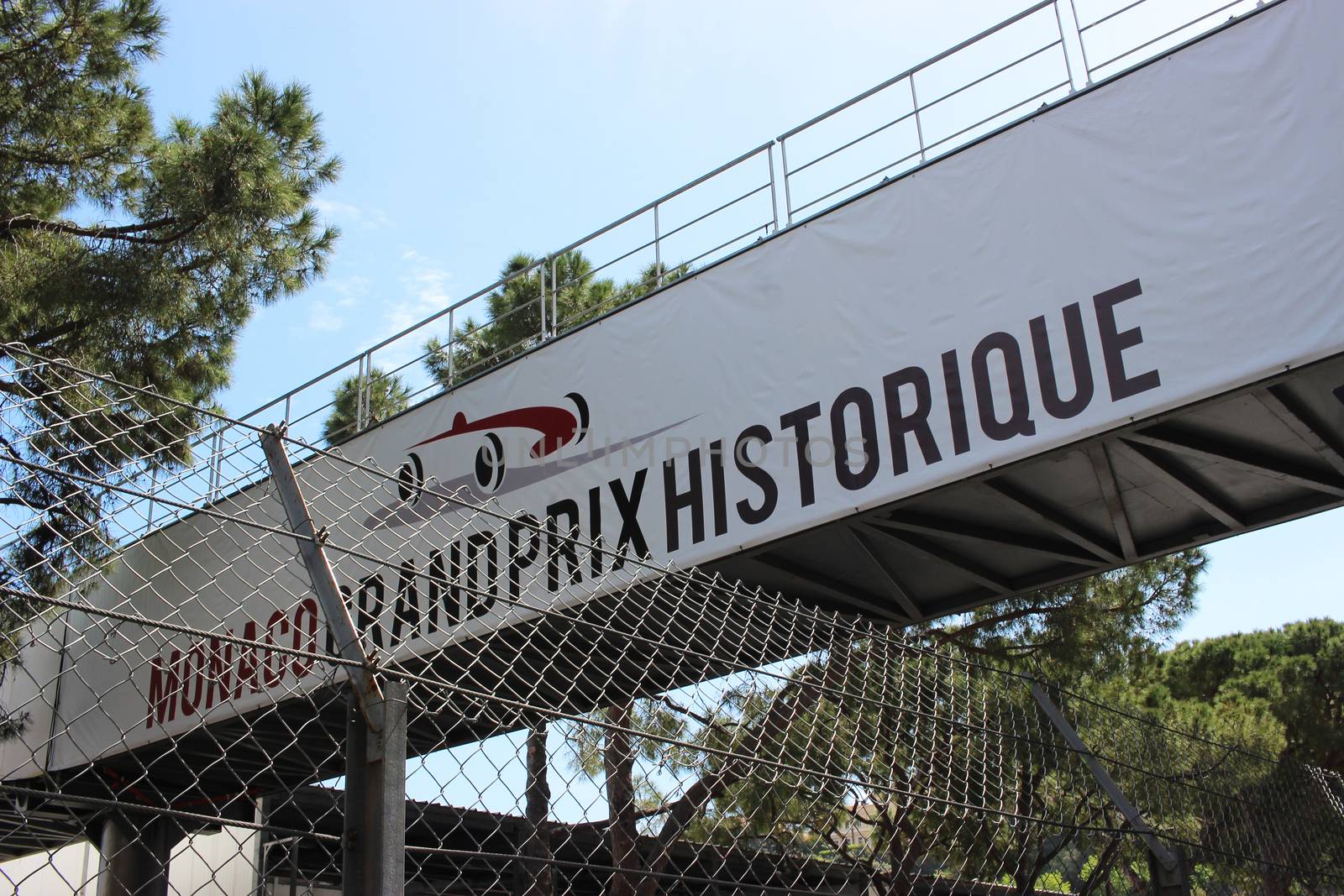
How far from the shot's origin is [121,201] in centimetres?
1238

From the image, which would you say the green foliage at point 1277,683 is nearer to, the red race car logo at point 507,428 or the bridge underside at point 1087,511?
the bridge underside at point 1087,511

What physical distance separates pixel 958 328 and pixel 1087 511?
6.23 feet

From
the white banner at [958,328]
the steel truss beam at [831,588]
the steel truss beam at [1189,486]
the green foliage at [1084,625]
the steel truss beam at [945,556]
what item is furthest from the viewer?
the green foliage at [1084,625]

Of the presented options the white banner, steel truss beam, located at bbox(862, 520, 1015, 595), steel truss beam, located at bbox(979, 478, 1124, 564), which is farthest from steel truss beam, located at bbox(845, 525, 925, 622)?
steel truss beam, located at bbox(979, 478, 1124, 564)

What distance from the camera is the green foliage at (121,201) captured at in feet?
37.4

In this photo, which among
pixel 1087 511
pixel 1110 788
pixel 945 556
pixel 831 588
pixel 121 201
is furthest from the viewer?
pixel 121 201

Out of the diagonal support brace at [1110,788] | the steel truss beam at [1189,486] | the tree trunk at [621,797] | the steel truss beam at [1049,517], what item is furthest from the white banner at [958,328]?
the diagonal support brace at [1110,788]

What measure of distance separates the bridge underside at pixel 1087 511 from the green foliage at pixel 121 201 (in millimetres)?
6690

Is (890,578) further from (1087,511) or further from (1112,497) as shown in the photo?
(1112,497)

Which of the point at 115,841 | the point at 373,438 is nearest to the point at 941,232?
the point at 373,438

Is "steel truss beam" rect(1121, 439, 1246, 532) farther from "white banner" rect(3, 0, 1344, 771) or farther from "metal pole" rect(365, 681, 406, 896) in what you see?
"metal pole" rect(365, 681, 406, 896)

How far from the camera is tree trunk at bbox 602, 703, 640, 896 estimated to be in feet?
11.9

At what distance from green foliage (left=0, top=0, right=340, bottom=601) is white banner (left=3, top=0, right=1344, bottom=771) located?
3327mm

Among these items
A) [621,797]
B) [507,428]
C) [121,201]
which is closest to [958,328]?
[507,428]
